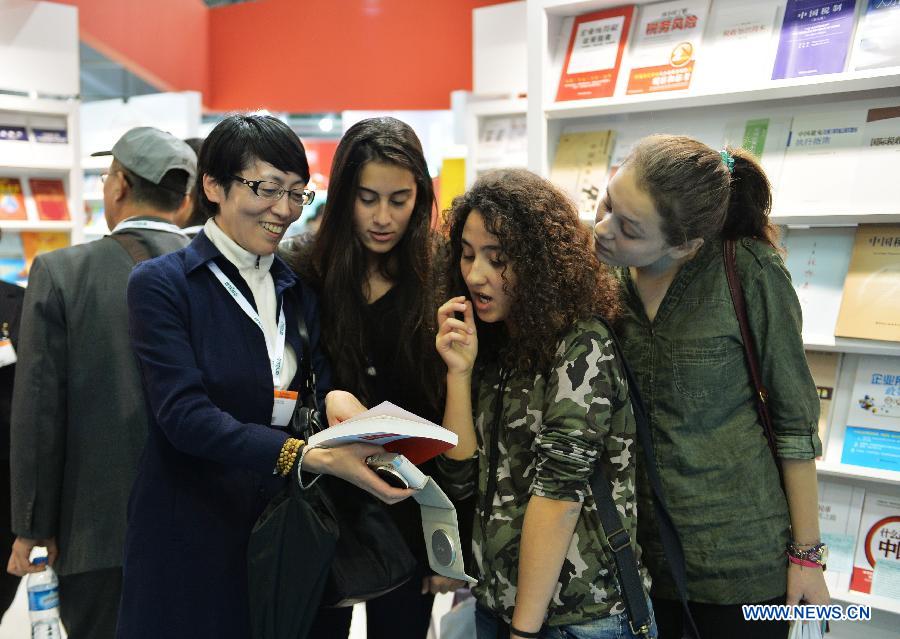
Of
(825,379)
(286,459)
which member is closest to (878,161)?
(825,379)

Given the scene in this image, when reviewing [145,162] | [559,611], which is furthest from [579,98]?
[559,611]

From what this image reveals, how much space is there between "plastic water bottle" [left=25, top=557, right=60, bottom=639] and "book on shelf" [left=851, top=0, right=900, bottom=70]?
291 centimetres

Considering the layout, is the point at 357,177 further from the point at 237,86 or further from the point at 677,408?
the point at 237,86

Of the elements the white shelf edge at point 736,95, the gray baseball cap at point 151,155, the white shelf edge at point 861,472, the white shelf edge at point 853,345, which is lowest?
the white shelf edge at point 861,472

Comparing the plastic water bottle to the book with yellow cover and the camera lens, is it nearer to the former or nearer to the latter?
the camera lens

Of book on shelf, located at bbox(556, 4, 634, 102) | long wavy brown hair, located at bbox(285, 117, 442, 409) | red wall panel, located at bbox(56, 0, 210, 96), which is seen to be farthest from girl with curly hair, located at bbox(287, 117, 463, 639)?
red wall panel, located at bbox(56, 0, 210, 96)

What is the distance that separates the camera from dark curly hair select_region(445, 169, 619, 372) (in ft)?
4.74

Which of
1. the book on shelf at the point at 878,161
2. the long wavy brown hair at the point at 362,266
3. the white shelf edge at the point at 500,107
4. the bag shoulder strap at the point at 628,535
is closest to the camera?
the bag shoulder strap at the point at 628,535

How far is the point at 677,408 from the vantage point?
1.62m

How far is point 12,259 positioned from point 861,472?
486cm

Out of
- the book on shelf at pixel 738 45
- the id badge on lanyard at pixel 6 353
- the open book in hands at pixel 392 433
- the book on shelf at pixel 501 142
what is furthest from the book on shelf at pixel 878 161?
the id badge on lanyard at pixel 6 353

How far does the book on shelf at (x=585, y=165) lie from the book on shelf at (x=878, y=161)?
0.90 metres

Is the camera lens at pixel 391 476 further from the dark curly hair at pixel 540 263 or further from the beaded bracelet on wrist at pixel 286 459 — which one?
the dark curly hair at pixel 540 263

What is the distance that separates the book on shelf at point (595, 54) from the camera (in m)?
2.93
